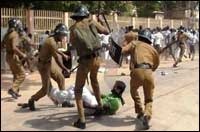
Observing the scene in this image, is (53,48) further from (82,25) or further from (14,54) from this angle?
(14,54)

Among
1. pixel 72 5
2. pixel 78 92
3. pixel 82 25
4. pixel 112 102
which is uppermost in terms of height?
pixel 72 5

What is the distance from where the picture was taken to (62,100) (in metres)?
9.23

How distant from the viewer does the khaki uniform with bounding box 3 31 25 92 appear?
1027cm

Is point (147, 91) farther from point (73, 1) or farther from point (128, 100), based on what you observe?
point (73, 1)

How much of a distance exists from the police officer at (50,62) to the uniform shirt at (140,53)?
1566 millimetres

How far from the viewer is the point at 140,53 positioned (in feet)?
24.8

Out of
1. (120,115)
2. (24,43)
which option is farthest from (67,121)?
Answer: (24,43)

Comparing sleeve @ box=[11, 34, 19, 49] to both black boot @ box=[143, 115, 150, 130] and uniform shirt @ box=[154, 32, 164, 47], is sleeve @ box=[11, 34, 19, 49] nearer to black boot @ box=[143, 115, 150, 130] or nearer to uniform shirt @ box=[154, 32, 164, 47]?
black boot @ box=[143, 115, 150, 130]

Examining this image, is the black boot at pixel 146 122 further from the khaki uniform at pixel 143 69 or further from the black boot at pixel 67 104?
the black boot at pixel 67 104

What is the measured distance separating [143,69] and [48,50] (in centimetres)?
209

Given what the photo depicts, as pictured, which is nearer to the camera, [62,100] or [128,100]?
[62,100]

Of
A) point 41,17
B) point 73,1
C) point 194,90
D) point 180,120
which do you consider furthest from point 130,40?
point 73,1

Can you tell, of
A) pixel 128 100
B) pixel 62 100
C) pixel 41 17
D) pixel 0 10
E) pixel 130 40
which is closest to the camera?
pixel 130 40

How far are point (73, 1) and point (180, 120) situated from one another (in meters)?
14.7
